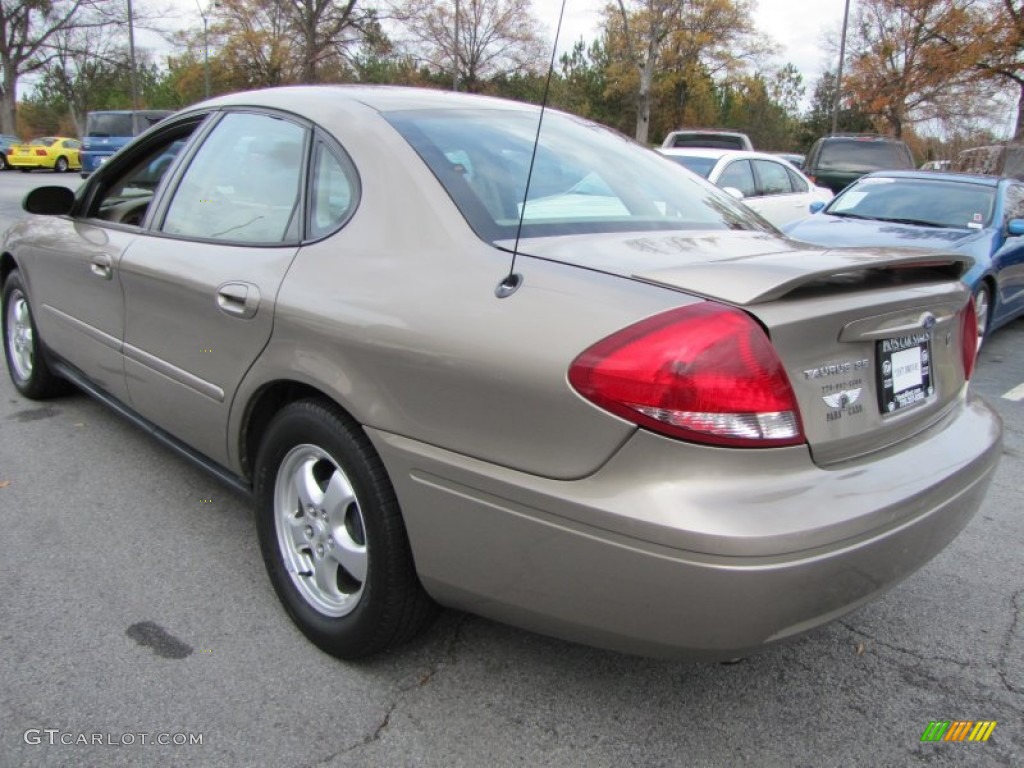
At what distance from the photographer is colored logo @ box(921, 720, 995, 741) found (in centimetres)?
210

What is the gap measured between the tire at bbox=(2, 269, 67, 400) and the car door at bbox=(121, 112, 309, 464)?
143cm

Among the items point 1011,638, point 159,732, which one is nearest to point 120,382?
point 159,732

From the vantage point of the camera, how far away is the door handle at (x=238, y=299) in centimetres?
241

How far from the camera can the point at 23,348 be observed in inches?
175

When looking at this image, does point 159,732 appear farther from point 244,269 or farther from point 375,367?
point 244,269

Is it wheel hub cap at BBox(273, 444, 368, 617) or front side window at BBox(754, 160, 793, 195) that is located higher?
front side window at BBox(754, 160, 793, 195)

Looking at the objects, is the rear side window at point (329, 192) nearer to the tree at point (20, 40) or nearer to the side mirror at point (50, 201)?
the side mirror at point (50, 201)

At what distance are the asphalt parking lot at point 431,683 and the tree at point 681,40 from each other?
39.3m

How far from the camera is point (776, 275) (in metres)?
1.78

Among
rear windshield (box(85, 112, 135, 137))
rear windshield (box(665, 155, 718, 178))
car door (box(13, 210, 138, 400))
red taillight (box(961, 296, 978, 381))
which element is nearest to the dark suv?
rear windshield (box(665, 155, 718, 178))

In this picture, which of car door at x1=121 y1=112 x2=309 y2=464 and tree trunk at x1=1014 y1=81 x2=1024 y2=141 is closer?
car door at x1=121 y1=112 x2=309 y2=464

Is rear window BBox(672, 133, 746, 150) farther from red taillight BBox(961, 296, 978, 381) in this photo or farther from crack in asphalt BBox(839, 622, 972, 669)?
crack in asphalt BBox(839, 622, 972, 669)

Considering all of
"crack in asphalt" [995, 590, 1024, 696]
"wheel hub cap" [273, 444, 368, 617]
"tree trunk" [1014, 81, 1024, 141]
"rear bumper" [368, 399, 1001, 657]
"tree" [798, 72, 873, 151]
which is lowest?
"crack in asphalt" [995, 590, 1024, 696]

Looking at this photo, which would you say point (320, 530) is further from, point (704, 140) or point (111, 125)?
point (111, 125)
